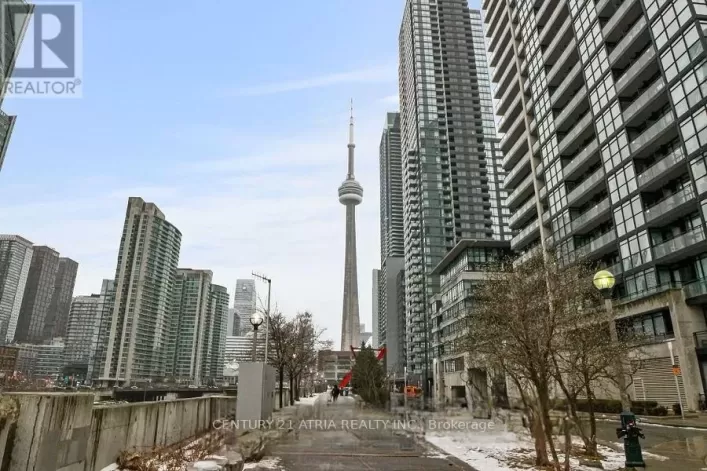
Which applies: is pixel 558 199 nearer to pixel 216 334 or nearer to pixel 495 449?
pixel 495 449

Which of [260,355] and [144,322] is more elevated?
[144,322]

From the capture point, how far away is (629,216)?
41.6 meters

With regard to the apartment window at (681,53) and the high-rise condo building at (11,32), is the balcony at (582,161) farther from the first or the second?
the high-rise condo building at (11,32)

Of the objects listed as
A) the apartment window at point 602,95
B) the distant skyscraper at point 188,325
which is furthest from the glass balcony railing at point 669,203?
the distant skyscraper at point 188,325

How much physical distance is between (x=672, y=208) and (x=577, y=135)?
56.8ft

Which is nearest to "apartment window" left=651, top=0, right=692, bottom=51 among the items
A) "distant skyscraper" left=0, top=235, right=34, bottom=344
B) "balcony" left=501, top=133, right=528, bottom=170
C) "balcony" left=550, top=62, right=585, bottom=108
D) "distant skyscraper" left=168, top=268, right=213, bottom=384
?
"balcony" left=550, top=62, right=585, bottom=108

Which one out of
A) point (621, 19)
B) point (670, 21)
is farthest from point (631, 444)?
point (621, 19)

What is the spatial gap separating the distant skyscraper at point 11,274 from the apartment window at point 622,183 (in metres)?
77.0

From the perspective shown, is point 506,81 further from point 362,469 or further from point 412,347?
point 412,347

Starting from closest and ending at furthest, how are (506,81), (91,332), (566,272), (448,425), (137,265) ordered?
(566,272)
(448,425)
(506,81)
(137,265)
(91,332)

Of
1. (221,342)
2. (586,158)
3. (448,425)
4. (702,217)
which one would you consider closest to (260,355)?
(448,425)

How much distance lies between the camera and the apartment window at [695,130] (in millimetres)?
33281

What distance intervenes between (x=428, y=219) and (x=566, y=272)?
118 m

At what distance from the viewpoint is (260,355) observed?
6075 centimetres
